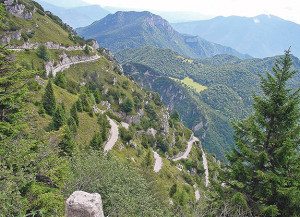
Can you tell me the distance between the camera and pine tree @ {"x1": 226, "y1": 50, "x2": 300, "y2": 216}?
2748cm

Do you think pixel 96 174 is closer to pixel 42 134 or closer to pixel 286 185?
pixel 42 134

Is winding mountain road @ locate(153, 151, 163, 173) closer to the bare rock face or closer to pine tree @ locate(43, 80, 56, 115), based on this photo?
pine tree @ locate(43, 80, 56, 115)

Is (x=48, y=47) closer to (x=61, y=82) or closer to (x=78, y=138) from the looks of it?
(x=61, y=82)

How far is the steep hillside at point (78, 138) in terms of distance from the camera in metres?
31.3

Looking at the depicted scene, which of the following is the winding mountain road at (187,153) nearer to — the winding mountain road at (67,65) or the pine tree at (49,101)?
the winding mountain road at (67,65)

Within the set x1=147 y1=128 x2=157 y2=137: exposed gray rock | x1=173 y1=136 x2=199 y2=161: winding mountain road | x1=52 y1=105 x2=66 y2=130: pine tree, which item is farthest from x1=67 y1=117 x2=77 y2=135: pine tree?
x1=173 y1=136 x2=199 y2=161: winding mountain road

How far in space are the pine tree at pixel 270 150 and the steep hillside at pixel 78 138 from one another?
11.8 feet

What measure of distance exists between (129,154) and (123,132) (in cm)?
847

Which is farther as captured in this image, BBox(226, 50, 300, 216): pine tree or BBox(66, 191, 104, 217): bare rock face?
BBox(226, 50, 300, 216): pine tree

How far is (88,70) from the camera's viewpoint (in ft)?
528

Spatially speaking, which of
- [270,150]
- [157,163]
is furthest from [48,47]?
[270,150]

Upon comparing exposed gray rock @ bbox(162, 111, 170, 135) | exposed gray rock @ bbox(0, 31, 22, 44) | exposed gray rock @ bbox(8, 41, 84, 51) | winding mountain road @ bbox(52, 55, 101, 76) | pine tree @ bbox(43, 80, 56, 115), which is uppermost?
pine tree @ bbox(43, 80, 56, 115)

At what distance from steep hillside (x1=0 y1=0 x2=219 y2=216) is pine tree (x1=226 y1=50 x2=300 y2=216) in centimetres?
358

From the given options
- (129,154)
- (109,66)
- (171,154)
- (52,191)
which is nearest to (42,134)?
(52,191)
